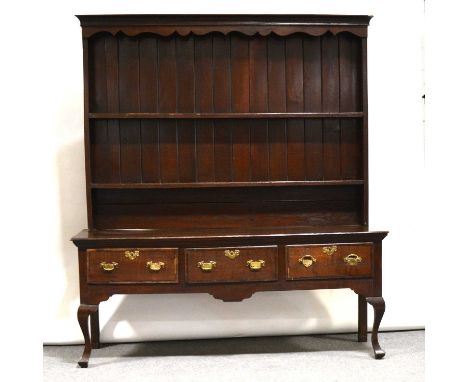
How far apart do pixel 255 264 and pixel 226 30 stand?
4.18 feet

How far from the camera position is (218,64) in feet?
9.45

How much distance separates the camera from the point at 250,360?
9.02 feet

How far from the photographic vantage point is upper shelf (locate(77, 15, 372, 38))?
2711mm

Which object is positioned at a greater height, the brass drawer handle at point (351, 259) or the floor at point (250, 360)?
the brass drawer handle at point (351, 259)

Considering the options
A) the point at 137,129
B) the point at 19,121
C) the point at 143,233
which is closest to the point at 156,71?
the point at 137,129

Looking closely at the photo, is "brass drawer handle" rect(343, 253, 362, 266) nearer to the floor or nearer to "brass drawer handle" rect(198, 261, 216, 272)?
the floor

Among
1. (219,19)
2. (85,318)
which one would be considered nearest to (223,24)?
(219,19)

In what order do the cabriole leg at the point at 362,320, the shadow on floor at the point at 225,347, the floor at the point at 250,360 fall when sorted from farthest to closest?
the cabriole leg at the point at 362,320, the shadow on floor at the point at 225,347, the floor at the point at 250,360

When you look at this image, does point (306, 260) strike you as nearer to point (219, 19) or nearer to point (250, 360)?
point (250, 360)

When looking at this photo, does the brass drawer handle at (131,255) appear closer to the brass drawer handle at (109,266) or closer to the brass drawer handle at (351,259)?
the brass drawer handle at (109,266)

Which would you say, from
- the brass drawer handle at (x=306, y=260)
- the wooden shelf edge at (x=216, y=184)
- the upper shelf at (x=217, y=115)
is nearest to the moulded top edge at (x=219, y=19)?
the upper shelf at (x=217, y=115)

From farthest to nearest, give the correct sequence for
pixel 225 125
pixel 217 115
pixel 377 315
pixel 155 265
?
pixel 225 125 < pixel 217 115 < pixel 377 315 < pixel 155 265

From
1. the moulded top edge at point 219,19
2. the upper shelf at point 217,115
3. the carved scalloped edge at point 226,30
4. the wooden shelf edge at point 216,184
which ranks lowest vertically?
the wooden shelf edge at point 216,184

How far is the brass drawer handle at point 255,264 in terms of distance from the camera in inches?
101
